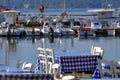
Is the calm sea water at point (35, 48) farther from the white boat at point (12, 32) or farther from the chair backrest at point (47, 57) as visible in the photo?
the chair backrest at point (47, 57)

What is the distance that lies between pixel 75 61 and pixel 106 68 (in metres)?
2.33

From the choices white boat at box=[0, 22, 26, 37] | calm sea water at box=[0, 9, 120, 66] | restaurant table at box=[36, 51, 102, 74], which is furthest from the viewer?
white boat at box=[0, 22, 26, 37]

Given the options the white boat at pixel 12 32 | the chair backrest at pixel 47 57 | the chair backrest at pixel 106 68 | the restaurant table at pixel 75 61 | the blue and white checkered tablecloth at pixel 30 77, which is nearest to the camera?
the blue and white checkered tablecloth at pixel 30 77

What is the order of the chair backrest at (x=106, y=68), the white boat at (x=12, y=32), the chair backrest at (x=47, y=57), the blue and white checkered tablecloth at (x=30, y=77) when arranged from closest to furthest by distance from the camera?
the blue and white checkered tablecloth at (x=30, y=77), the chair backrest at (x=106, y=68), the chair backrest at (x=47, y=57), the white boat at (x=12, y=32)

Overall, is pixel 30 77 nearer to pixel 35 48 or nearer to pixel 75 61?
pixel 75 61

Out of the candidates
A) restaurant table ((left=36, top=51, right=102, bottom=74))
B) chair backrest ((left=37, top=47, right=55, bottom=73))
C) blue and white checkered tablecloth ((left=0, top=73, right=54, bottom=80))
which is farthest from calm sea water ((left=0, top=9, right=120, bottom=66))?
blue and white checkered tablecloth ((left=0, top=73, right=54, bottom=80))

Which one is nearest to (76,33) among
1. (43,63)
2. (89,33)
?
(89,33)

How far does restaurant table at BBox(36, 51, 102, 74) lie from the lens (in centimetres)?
1058

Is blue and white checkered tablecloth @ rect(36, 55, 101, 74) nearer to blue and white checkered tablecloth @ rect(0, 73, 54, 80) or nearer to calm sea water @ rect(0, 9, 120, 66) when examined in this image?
blue and white checkered tablecloth @ rect(0, 73, 54, 80)

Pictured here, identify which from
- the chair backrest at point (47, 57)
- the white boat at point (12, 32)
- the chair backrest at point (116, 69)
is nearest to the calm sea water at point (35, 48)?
the white boat at point (12, 32)

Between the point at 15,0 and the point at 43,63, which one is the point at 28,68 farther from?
the point at 15,0

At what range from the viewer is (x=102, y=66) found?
27.2ft

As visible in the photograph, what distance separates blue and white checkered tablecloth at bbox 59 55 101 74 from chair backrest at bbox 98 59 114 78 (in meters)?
2.31

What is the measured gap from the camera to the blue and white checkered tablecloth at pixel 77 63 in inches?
416
